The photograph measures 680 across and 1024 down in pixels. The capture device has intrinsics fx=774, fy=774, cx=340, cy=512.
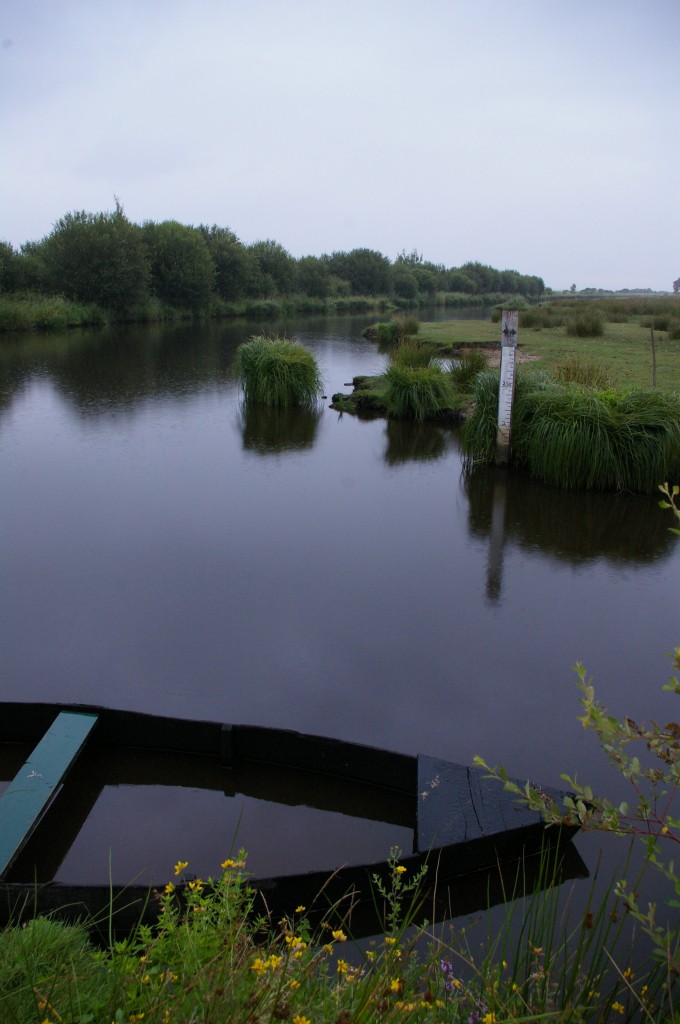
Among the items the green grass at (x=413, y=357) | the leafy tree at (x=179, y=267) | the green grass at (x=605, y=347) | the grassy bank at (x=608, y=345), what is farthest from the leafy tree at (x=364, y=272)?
the green grass at (x=413, y=357)

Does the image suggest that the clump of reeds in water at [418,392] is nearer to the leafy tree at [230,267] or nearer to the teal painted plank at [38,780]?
the teal painted plank at [38,780]

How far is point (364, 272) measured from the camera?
73.9 m

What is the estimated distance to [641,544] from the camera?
7.64 meters

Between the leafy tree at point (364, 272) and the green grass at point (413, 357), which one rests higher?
the leafy tree at point (364, 272)

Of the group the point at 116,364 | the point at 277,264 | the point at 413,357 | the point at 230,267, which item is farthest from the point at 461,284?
the point at 413,357

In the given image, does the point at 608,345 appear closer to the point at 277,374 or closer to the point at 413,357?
the point at 413,357

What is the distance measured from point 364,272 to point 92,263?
41.2 meters

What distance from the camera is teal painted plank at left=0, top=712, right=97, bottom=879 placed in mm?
3198

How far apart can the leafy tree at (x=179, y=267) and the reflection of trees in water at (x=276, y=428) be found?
103ft

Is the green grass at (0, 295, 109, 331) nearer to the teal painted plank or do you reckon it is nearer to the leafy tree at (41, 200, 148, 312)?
the leafy tree at (41, 200, 148, 312)

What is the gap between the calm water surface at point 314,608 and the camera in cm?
390

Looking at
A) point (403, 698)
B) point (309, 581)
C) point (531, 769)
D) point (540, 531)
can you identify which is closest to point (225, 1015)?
point (531, 769)

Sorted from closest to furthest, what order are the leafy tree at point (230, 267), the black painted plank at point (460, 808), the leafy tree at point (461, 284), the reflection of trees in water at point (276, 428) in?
1. the black painted plank at point (460, 808)
2. the reflection of trees in water at point (276, 428)
3. the leafy tree at point (230, 267)
4. the leafy tree at point (461, 284)

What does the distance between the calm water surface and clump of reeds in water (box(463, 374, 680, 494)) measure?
0.29 meters
